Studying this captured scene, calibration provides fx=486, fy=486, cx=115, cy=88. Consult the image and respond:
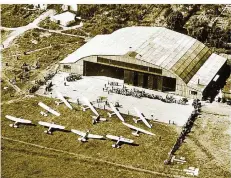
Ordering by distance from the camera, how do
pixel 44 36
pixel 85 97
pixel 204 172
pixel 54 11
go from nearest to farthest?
pixel 204 172, pixel 85 97, pixel 44 36, pixel 54 11

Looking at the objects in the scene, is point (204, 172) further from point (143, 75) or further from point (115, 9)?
point (115, 9)

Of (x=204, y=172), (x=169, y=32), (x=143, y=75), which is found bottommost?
(x=204, y=172)

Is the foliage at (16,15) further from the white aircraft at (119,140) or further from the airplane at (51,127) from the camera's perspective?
the white aircraft at (119,140)

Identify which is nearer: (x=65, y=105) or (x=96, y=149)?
(x=96, y=149)

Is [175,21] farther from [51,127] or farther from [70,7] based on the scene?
[51,127]

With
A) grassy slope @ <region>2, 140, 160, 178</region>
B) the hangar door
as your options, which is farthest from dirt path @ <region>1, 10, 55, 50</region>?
grassy slope @ <region>2, 140, 160, 178</region>

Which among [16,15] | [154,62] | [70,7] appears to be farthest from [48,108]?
[16,15]

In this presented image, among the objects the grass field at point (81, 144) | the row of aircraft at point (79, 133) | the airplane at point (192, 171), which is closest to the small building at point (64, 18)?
the grass field at point (81, 144)

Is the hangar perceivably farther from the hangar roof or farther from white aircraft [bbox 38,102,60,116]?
white aircraft [bbox 38,102,60,116]

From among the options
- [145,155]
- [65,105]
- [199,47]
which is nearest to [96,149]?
[145,155]
